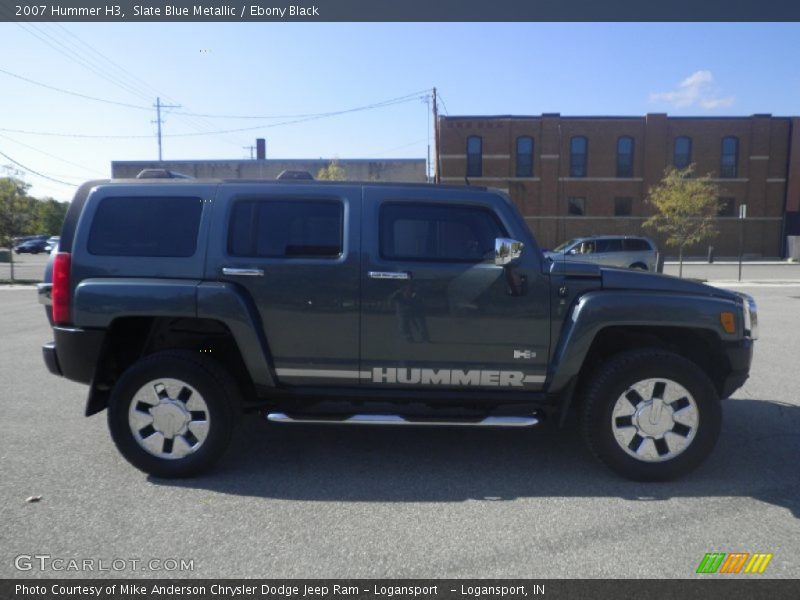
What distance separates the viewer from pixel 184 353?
394 centimetres

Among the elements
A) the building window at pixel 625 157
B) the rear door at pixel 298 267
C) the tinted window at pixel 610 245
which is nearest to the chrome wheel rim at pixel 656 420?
the rear door at pixel 298 267

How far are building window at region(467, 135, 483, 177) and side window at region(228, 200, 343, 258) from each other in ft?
126

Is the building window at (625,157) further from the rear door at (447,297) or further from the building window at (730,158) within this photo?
the rear door at (447,297)

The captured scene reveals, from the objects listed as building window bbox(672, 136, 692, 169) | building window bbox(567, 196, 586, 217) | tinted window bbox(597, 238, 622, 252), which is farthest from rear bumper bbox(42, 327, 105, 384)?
building window bbox(672, 136, 692, 169)

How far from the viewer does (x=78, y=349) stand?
390 centimetres

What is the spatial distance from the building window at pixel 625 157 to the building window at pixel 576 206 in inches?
127

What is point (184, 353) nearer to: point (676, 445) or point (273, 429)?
point (273, 429)

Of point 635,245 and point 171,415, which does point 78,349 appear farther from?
point 635,245

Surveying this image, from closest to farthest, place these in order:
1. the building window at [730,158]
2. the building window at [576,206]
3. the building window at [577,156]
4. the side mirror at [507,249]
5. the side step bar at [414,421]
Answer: the side mirror at [507,249] → the side step bar at [414,421] → the building window at [730,158] → the building window at [577,156] → the building window at [576,206]

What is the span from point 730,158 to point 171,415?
46.3 meters

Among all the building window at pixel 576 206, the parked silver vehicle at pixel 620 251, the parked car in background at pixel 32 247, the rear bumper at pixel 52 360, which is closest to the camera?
the rear bumper at pixel 52 360

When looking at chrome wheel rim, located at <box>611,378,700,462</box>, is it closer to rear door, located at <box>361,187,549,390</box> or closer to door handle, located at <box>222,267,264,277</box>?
rear door, located at <box>361,187,549,390</box>

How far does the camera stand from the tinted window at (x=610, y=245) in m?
22.4
